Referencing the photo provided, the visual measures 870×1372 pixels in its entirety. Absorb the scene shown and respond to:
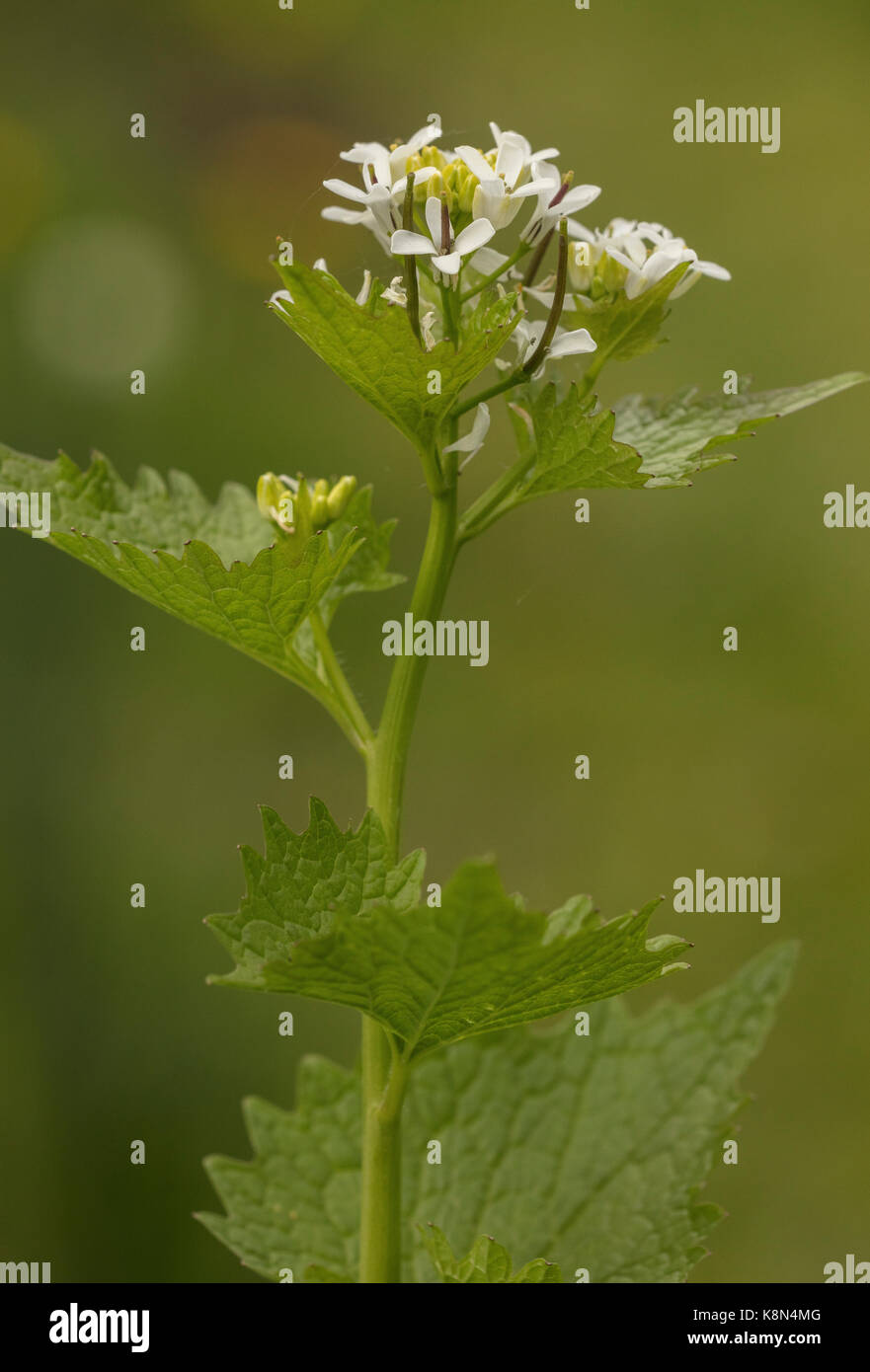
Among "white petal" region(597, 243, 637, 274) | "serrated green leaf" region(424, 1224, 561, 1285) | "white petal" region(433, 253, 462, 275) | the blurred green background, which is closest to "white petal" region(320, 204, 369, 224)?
"white petal" region(433, 253, 462, 275)

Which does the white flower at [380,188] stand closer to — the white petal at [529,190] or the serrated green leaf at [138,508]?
the white petal at [529,190]

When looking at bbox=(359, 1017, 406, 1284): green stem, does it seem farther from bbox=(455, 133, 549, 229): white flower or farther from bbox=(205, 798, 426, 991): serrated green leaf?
bbox=(455, 133, 549, 229): white flower

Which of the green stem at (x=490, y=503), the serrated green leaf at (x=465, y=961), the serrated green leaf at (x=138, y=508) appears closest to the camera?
the serrated green leaf at (x=465, y=961)

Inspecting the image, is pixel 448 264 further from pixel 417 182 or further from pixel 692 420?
pixel 692 420

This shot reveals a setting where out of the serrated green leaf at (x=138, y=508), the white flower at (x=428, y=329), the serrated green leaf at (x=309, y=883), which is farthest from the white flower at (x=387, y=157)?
the serrated green leaf at (x=309, y=883)
